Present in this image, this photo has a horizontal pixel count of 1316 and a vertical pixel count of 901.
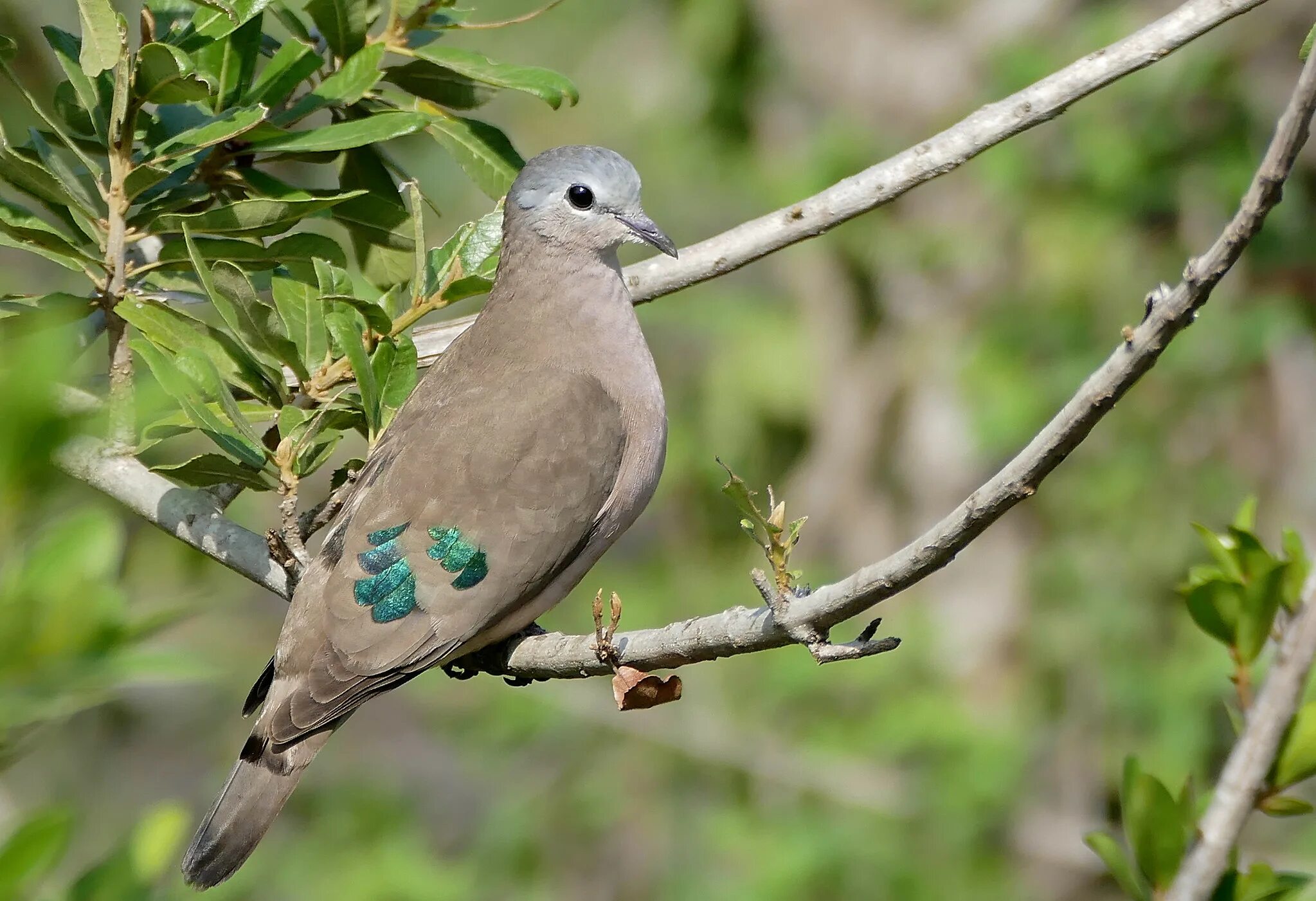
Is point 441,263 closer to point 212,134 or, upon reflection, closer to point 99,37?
point 212,134

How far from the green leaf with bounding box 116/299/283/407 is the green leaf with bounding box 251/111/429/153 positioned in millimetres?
402

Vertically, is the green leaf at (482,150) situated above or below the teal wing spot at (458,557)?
above

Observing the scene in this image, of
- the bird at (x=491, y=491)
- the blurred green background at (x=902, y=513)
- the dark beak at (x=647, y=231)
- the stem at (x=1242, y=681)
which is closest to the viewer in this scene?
the stem at (x=1242, y=681)

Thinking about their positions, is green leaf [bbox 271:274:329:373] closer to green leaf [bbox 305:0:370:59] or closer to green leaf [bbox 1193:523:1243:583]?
green leaf [bbox 305:0:370:59]

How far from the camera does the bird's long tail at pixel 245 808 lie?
301 centimetres

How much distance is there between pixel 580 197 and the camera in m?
3.71

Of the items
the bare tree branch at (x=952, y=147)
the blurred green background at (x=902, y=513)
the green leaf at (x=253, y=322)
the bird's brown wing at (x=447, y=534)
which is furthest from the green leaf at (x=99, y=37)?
the blurred green background at (x=902, y=513)

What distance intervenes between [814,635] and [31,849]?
1.05 metres

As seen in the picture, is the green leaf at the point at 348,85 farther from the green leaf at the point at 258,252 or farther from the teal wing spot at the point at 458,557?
the teal wing spot at the point at 458,557

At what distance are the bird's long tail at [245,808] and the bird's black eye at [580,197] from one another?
150 cm

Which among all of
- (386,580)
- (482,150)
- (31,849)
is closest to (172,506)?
(386,580)

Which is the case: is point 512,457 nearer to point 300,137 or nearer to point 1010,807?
point 300,137

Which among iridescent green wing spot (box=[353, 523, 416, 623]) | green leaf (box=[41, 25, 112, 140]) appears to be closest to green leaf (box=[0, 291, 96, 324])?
green leaf (box=[41, 25, 112, 140])

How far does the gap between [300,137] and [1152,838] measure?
209 cm
